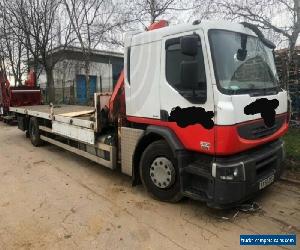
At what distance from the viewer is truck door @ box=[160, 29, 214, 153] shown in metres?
4.19

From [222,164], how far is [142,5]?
13.5 meters

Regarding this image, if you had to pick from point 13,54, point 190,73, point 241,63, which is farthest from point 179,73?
point 13,54

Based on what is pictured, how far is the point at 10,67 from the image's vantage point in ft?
94.1

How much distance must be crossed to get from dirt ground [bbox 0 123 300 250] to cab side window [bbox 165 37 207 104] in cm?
166

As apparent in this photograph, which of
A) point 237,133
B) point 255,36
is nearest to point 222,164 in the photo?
point 237,133

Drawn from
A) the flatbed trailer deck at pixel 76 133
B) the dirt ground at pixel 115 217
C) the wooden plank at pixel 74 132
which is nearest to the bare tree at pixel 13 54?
the flatbed trailer deck at pixel 76 133

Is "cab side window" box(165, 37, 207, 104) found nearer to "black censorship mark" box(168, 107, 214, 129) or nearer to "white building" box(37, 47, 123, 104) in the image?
"black censorship mark" box(168, 107, 214, 129)

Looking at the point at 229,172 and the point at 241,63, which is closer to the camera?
the point at 229,172

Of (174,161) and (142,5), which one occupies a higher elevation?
(142,5)

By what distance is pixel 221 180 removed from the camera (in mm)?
4086

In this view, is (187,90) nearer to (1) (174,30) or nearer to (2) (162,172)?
(1) (174,30)

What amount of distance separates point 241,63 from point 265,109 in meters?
0.73

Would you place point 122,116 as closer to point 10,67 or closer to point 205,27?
point 205,27

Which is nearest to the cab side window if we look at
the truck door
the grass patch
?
the truck door
